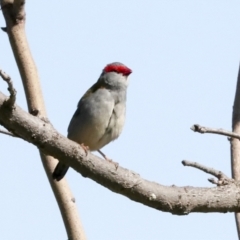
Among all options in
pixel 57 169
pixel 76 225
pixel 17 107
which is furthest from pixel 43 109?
pixel 17 107

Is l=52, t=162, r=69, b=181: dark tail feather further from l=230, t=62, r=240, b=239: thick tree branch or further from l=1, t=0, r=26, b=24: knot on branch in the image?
l=1, t=0, r=26, b=24: knot on branch

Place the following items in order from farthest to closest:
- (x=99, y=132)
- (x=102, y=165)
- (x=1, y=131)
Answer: (x=99, y=132)
(x=1, y=131)
(x=102, y=165)

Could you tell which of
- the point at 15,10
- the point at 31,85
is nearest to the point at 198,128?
the point at 31,85

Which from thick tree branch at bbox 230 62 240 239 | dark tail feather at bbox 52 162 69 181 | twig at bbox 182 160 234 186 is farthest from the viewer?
dark tail feather at bbox 52 162 69 181

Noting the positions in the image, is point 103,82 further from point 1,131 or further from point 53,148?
point 53,148

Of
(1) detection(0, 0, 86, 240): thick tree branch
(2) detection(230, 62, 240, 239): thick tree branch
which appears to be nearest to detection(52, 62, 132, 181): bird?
(1) detection(0, 0, 86, 240): thick tree branch

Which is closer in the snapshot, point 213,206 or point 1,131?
point 213,206

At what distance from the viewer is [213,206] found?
11.7 feet

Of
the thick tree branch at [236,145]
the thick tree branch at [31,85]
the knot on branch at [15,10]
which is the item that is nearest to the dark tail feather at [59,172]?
the thick tree branch at [31,85]

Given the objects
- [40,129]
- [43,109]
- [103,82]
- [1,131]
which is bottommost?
[40,129]

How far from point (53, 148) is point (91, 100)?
3.37 m

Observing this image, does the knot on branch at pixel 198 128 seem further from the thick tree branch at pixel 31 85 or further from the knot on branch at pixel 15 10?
the knot on branch at pixel 15 10

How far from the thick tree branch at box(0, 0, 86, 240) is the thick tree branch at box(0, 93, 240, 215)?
106cm

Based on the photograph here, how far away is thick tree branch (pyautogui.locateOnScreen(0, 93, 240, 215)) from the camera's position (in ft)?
9.63
